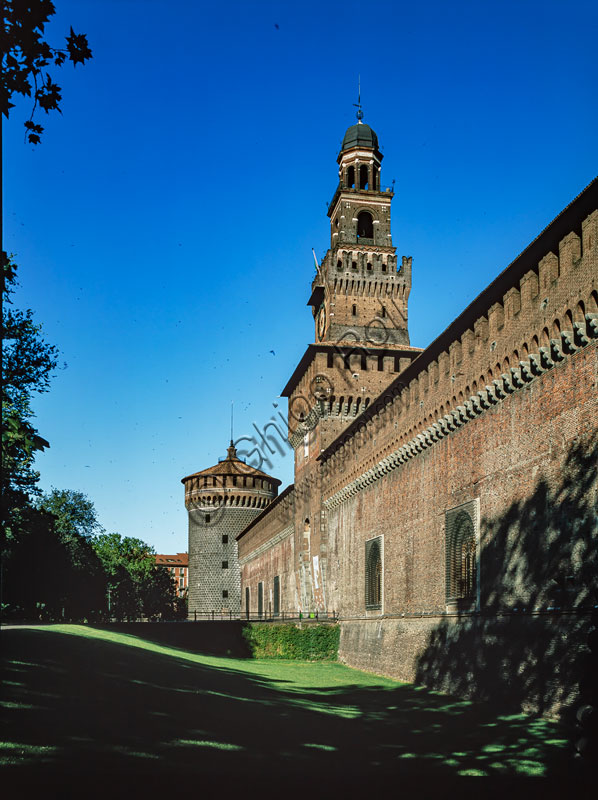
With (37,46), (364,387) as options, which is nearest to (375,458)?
(364,387)

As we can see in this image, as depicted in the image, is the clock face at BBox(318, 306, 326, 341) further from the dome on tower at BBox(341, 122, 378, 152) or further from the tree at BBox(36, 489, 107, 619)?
the tree at BBox(36, 489, 107, 619)

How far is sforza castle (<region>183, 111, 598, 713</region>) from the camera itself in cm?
1298

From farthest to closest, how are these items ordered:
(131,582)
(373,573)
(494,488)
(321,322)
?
(131,582), (321,322), (373,573), (494,488)

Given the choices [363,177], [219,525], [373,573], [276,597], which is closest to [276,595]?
[276,597]

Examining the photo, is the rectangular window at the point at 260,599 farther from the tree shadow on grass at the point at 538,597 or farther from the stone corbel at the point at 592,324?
the stone corbel at the point at 592,324

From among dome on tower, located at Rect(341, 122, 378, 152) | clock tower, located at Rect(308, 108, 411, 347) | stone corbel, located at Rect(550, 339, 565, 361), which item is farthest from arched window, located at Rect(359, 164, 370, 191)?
stone corbel, located at Rect(550, 339, 565, 361)

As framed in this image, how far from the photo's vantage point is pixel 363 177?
1519 inches

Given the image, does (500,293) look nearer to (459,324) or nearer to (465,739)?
(459,324)

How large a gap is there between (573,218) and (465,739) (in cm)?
848

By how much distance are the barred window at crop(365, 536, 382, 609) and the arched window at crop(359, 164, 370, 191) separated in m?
19.9

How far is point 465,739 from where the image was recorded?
11609 mm

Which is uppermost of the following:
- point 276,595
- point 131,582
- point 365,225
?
point 365,225

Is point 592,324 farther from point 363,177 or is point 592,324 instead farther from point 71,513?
point 71,513

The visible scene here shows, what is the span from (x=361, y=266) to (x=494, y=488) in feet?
73.2
